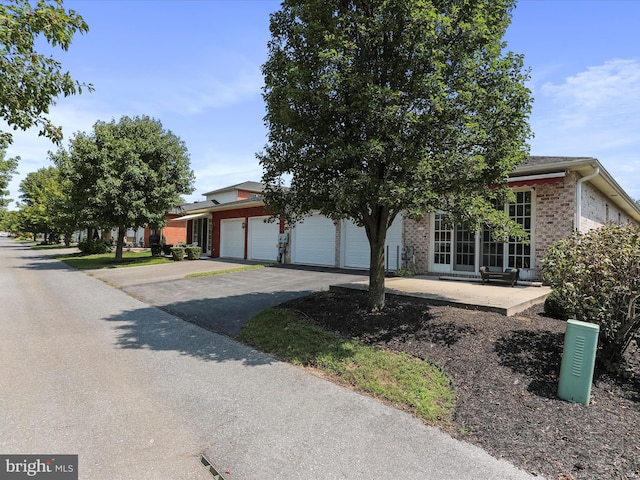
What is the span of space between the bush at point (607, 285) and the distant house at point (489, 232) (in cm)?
182

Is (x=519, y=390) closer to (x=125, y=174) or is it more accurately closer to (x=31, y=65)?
(x=31, y=65)

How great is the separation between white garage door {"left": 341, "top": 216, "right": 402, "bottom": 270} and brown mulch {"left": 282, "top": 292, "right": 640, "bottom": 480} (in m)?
7.11

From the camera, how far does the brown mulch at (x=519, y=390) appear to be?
306 centimetres

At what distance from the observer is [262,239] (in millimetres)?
20734

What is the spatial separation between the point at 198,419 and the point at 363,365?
2.25 meters

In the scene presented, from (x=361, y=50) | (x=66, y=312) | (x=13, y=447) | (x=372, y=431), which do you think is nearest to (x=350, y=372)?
(x=372, y=431)

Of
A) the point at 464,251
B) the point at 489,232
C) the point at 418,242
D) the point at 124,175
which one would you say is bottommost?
the point at 464,251

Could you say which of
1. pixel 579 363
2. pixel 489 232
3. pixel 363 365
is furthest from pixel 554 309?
pixel 489 232

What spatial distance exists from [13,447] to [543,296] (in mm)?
9097

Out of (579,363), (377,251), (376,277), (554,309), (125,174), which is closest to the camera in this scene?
(579,363)

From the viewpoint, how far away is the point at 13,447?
3020 millimetres

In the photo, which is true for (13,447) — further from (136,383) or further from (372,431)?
(372,431)

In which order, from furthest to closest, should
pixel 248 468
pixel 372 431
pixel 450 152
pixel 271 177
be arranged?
pixel 271 177 < pixel 450 152 < pixel 372 431 < pixel 248 468

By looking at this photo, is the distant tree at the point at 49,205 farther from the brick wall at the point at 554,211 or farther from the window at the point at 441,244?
the brick wall at the point at 554,211
